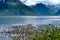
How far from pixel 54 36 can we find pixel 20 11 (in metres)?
10.9

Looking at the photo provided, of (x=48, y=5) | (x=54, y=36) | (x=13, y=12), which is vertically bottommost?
(x=13, y=12)

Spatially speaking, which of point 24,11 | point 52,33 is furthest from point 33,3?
point 52,33

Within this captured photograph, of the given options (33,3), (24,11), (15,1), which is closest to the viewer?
(33,3)

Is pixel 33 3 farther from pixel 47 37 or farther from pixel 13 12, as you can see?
pixel 47 37

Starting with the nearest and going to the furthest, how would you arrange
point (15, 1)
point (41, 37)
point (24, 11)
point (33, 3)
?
point (41, 37)
point (33, 3)
point (15, 1)
point (24, 11)

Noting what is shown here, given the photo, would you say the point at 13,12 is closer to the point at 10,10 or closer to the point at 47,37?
the point at 10,10

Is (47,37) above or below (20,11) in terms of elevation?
above

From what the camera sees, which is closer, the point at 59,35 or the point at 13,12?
the point at 59,35

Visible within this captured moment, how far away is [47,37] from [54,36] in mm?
72

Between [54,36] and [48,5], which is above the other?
[54,36]

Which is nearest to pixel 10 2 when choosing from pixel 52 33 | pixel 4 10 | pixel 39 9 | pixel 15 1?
pixel 15 1

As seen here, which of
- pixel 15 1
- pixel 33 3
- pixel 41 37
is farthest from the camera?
pixel 15 1

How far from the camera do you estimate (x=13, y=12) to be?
1347cm

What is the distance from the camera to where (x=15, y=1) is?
36.1 feet
